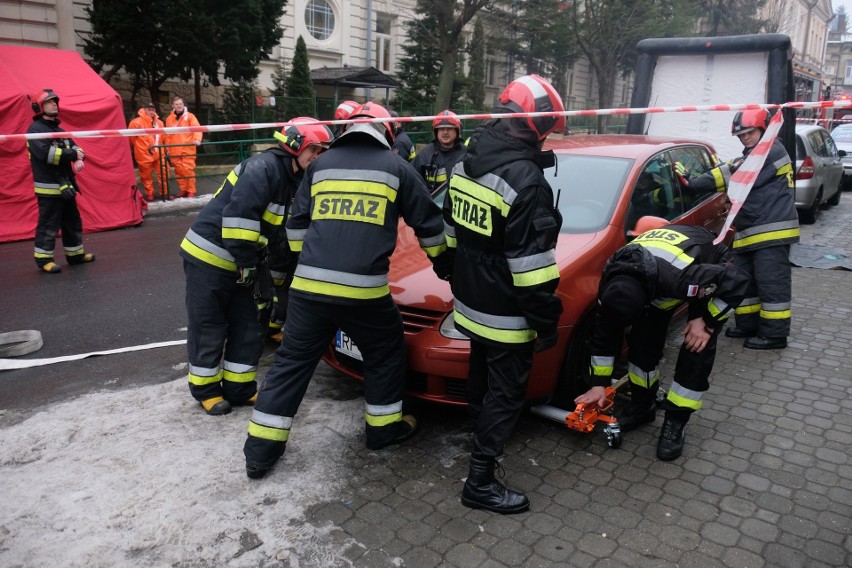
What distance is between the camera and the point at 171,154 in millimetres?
12914

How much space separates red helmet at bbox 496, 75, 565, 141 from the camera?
309cm

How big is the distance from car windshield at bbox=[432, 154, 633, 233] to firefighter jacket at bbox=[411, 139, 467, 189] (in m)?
2.24

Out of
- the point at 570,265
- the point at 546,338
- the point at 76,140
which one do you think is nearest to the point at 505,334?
the point at 546,338

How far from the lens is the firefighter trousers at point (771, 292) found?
17.5ft

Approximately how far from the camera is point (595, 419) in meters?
3.70

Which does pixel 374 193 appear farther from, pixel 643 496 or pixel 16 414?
pixel 16 414

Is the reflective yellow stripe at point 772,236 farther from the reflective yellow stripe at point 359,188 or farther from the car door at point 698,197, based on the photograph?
the reflective yellow stripe at point 359,188

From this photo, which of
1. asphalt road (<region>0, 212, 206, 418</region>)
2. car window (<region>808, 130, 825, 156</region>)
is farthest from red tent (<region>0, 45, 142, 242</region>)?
car window (<region>808, 130, 825, 156</region>)

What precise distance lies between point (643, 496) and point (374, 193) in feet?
6.48

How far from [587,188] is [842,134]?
51.5 ft

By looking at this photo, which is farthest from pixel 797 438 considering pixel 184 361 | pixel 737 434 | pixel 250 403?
pixel 184 361

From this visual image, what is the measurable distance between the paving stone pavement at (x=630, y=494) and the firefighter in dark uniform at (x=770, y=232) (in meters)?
0.84

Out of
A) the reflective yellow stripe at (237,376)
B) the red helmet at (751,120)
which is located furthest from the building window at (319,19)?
the reflective yellow stripe at (237,376)

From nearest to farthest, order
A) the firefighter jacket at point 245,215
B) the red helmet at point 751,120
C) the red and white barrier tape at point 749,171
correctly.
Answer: the firefighter jacket at point 245,215 → the red and white barrier tape at point 749,171 → the red helmet at point 751,120
